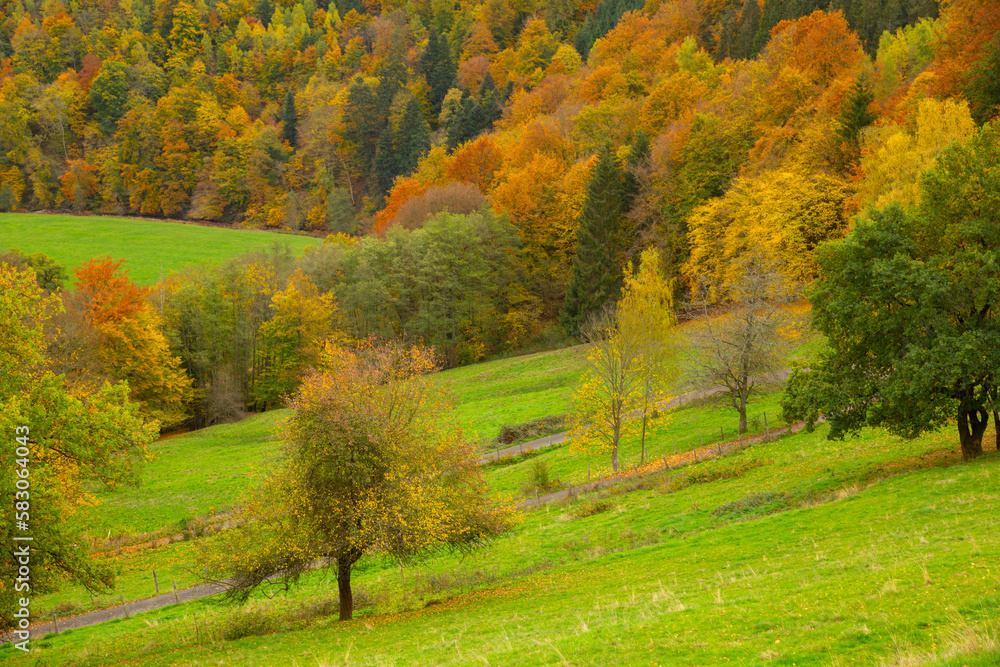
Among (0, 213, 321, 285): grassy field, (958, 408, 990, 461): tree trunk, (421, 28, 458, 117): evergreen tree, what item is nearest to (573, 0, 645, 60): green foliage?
(421, 28, 458, 117): evergreen tree

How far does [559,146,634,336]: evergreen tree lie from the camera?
8069 cm

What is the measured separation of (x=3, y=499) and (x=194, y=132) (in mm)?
146035

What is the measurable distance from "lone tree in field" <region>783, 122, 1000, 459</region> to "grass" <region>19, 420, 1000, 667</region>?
245 cm

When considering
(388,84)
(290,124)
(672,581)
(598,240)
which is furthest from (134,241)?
(672,581)

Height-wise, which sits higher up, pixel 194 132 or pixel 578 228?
pixel 194 132

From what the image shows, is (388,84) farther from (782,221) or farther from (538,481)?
(538,481)

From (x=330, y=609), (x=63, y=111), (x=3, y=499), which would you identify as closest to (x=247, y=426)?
(x=330, y=609)

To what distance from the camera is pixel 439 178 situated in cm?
11006

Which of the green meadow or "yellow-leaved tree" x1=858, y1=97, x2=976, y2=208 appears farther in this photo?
"yellow-leaved tree" x1=858, y1=97, x2=976, y2=208

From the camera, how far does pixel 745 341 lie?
41469mm

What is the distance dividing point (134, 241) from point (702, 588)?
368 ft

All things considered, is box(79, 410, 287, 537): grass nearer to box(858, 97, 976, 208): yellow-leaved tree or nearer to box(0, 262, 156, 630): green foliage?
box(0, 262, 156, 630): green foliage

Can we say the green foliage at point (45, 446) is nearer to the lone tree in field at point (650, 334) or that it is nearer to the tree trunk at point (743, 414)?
the lone tree in field at point (650, 334)

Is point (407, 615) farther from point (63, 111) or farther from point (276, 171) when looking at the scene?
point (63, 111)
